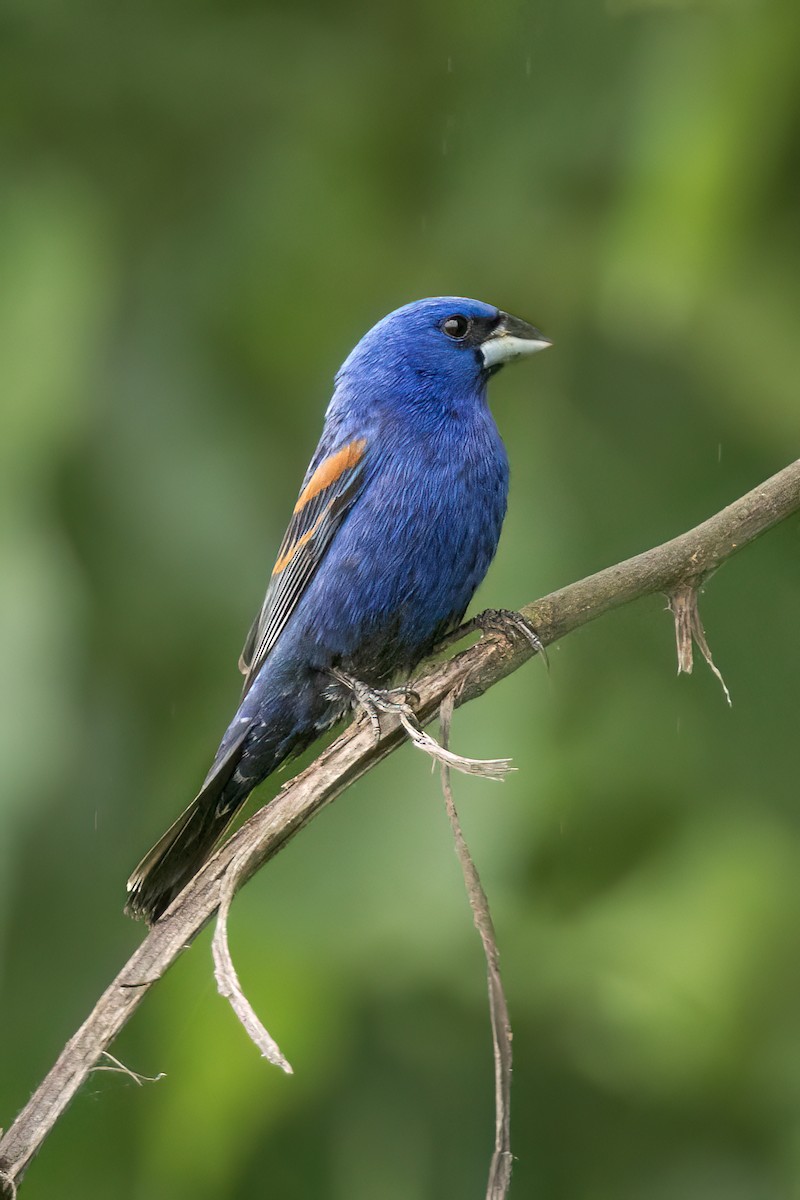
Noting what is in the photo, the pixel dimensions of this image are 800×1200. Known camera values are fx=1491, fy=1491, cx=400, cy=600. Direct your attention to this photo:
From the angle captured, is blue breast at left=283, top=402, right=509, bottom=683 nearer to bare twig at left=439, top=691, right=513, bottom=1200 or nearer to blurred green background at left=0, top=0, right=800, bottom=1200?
blurred green background at left=0, top=0, right=800, bottom=1200

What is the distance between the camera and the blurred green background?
11.3 feet

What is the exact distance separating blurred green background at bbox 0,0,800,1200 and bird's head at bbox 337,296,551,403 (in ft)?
0.45

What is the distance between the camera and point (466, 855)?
6.84 feet

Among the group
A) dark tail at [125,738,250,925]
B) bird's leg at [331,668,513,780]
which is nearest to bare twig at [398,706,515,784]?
bird's leg at [331,668,513,780]

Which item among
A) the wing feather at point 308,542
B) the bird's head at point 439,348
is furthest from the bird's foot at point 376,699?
the bird's head at point 439,348

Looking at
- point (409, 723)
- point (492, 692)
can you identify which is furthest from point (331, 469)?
point (409, 723)

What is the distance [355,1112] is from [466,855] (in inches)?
67.5

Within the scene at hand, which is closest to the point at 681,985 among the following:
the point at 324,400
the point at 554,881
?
the point at 554,881

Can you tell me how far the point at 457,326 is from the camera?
3.90 meters

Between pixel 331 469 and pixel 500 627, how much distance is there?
2.65 ft

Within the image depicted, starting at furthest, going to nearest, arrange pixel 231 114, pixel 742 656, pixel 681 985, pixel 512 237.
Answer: pixel 231 114, pixel 512 237, pixel 742 656, pixel 681 985

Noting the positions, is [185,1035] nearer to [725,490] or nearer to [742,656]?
[742,656]

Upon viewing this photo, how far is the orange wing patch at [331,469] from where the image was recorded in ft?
12.1

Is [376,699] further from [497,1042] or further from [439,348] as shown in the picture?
[497,1042]
